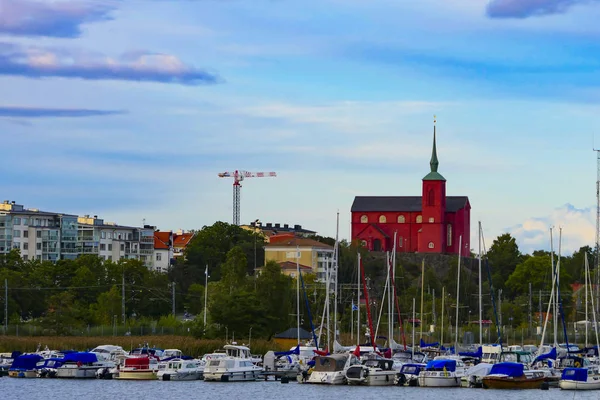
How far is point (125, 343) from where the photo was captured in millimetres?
115375

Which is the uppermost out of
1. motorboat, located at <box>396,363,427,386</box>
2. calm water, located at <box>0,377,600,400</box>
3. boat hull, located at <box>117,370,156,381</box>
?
motorboat, located at <box>396,363,427,386</box>

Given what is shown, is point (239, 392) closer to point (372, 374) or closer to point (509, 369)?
point (372, 374)

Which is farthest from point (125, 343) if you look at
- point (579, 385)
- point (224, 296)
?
point (579, 385)

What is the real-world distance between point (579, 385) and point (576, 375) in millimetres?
611

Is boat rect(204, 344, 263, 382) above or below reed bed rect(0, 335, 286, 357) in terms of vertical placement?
below

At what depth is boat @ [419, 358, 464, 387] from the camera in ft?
281

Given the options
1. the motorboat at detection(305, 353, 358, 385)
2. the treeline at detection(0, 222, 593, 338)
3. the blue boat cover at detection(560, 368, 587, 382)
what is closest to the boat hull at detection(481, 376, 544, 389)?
the blue boat cover at detection(560, 368, 587, 382)

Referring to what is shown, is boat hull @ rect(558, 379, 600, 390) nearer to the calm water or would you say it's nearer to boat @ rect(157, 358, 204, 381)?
the calm water

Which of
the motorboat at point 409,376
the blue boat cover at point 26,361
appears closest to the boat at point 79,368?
the blue boat cover at point 26,361

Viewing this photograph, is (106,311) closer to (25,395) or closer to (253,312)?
(253,312)

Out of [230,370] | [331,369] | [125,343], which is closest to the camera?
[331,369]

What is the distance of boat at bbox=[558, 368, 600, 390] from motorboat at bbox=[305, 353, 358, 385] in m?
13.1

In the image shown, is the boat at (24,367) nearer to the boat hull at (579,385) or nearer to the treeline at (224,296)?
the treeline at (224,296)

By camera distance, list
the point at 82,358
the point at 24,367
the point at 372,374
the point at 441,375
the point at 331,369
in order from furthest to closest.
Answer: the point at 24,367, the point at 82,358, the point at 372,374, the point at 331,369, the point at 441,375
